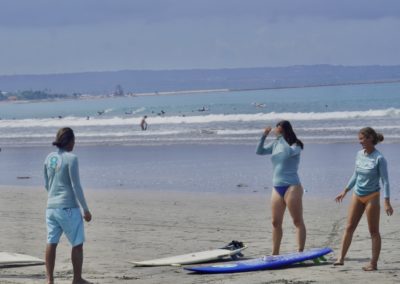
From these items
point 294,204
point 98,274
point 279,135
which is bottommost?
point 98,274

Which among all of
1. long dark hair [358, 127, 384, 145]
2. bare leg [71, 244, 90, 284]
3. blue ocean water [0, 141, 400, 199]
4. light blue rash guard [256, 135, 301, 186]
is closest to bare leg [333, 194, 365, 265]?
long dark hair [358, 127, 384, 145]

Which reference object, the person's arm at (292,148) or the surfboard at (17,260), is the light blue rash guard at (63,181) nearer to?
the surfboard at (17,260)

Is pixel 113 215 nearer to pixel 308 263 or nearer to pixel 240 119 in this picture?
pixel 308 263

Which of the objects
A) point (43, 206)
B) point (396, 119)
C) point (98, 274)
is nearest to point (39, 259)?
point (98, 274)

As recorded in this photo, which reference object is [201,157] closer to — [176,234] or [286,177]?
[176,234]

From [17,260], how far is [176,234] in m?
3.14

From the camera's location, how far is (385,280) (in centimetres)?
926

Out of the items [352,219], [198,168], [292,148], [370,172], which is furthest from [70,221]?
[198,168]

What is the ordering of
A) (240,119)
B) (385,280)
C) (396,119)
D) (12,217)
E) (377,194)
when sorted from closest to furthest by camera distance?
(385,280) → (377,194) → (12,217) → (396,119) → (240,119)

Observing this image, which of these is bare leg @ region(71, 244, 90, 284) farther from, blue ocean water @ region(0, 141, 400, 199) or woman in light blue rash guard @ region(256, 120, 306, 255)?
blue ocean water @ region(0, 141, 400, 199)

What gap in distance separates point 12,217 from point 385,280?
8478 millimetres

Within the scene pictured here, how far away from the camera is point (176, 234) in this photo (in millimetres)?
13633

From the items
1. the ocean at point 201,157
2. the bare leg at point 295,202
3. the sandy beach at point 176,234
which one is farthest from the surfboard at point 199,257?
the ocean at point 201,157

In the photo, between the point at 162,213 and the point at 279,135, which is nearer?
the point at 279,135
